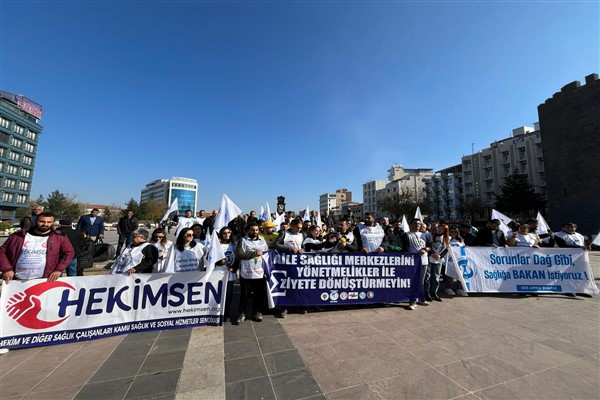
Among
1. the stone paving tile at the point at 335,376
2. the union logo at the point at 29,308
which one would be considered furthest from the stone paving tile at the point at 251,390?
the union logo at the point at 29,308

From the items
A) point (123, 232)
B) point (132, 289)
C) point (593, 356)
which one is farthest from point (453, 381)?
point (123, 232)

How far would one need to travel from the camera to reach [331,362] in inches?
122

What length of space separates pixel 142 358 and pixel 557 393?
Result: 15.2ft

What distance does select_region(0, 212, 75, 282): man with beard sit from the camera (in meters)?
3.56

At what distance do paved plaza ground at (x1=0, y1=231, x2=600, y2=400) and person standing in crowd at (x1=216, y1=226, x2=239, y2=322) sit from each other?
Result: 0.50 meters

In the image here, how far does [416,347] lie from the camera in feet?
11.4

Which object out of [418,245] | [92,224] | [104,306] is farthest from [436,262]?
[92,224]

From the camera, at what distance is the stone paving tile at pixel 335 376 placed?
267cm

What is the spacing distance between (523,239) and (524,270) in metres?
0.78

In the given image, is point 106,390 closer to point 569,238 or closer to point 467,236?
point 467,236

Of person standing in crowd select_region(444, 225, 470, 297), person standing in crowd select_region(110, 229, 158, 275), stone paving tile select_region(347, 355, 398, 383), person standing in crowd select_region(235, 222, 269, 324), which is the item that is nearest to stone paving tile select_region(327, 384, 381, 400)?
stone paving tile select_region(347, 355, 398, 383)

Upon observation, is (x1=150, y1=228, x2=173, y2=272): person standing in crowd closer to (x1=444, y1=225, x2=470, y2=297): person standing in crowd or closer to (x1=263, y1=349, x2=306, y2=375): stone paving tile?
(x1=263, y1=349, x2=306, y2=375): stone paving tile

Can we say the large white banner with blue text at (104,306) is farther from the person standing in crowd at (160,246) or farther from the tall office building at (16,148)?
the tall office building at (16,148)

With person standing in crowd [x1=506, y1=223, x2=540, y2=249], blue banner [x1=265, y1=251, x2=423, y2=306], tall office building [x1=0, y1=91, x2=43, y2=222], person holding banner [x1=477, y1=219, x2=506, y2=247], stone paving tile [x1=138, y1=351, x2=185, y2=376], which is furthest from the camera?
tall office building [x1=0, y1=91, x2=43, y2=222]
